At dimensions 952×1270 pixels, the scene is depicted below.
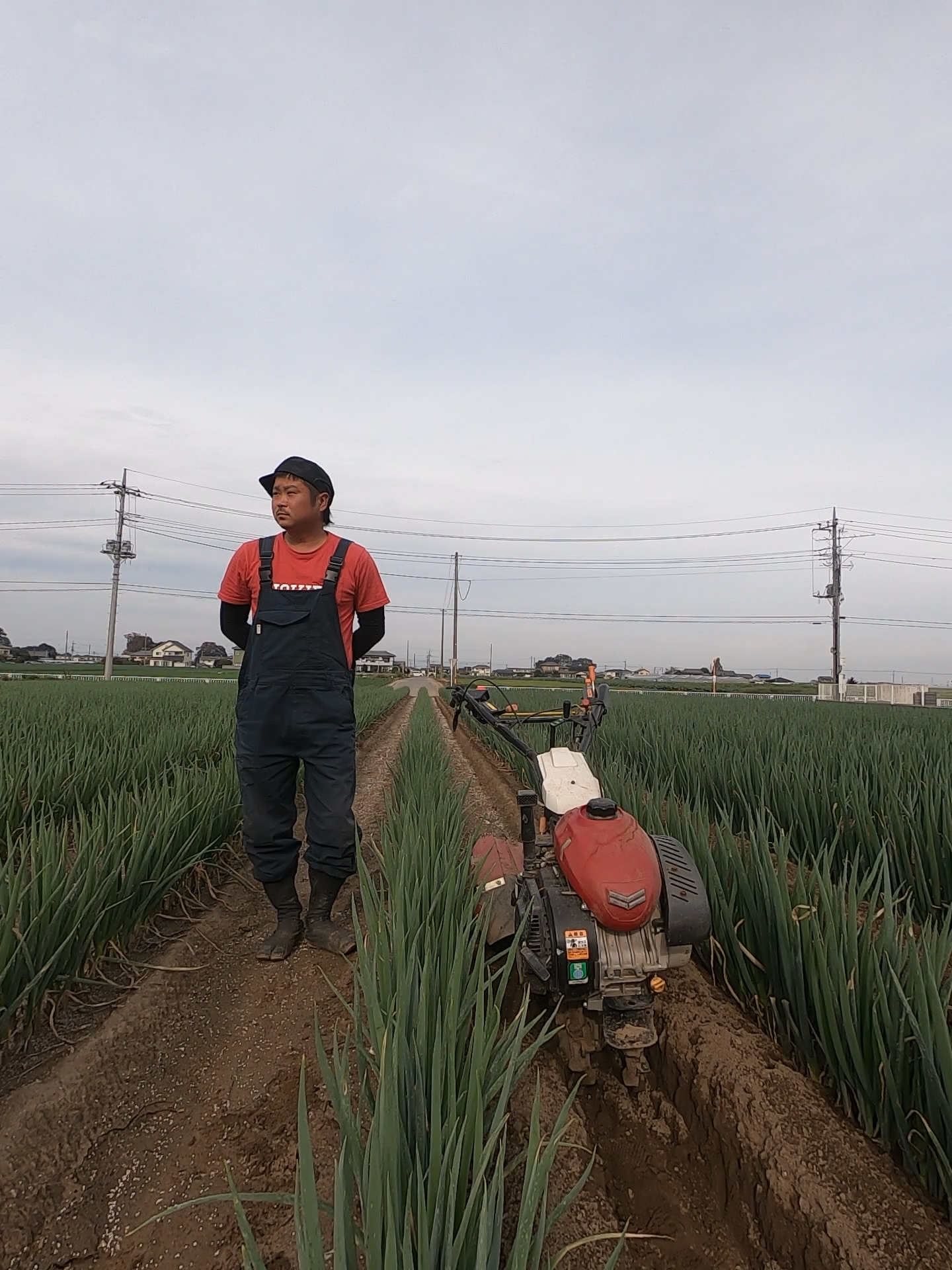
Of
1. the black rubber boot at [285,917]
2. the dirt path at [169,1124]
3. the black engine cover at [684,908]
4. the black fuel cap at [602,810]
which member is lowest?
the dirt path at [169,1124]

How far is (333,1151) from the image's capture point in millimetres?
1287

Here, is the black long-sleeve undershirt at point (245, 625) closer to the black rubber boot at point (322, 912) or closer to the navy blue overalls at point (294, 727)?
the navy blue overalls at point (294, 727)

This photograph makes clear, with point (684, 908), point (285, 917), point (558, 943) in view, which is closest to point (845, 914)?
point (684, 908)

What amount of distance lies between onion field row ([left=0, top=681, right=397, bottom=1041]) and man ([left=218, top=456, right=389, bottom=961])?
41 cm

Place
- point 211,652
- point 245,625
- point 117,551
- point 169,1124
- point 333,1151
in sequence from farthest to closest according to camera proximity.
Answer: point 211,652
point 117,551
point 245,625
point 169,1124
point 333,1151

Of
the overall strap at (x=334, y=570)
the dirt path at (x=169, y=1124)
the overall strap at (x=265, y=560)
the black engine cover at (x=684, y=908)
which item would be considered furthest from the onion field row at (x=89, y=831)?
the black engine cover at (x=684, y=908)

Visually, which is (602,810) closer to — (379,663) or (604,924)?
(604,924)

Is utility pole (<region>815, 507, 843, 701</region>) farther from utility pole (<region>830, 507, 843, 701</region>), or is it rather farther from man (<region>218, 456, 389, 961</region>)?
man (<region>218, 456, 389, 961</region>)

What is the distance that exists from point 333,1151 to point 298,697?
1.27 metres

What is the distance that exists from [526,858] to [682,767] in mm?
2976

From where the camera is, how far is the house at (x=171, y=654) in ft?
266

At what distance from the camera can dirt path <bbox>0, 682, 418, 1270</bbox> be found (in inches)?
43.9

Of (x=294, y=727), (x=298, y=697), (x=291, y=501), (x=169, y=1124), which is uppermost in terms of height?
(x=291, y=501)

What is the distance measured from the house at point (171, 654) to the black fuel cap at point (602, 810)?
3378 inches
